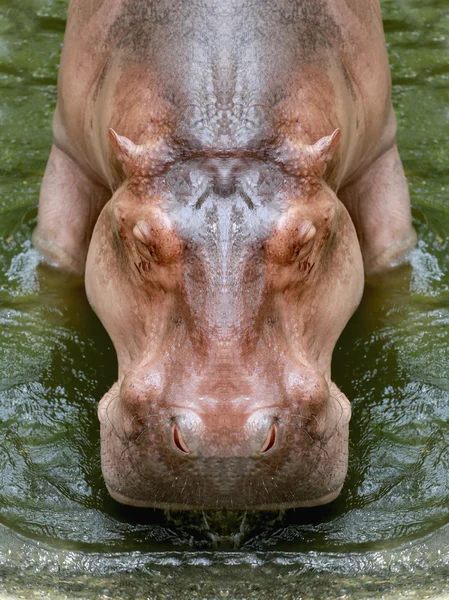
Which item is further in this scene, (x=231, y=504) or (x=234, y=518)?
(x=234, y=518)

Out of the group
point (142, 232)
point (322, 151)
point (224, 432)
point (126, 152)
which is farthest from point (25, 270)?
point (224, 432)

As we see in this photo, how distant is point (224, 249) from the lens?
3.83 meters

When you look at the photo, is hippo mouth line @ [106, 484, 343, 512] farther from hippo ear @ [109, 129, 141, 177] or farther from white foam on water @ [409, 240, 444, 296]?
white foam on water @ [409, 240, 444, 296]

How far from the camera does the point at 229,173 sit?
3984mm

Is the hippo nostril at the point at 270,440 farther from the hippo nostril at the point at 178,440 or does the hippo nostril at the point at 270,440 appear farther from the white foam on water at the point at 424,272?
the white foam on water at the point at 424,272

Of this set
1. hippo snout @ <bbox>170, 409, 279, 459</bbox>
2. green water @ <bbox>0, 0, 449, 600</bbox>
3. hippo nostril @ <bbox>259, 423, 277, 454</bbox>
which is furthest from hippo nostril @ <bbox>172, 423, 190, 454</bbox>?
green water @ <bbox>0, 0, 449, 600</bbox>

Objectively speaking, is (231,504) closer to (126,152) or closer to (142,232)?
(142,232)

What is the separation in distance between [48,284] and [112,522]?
1.54m

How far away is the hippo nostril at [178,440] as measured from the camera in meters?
3.70

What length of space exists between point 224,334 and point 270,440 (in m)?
0.35

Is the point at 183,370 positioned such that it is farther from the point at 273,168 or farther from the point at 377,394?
the point at 377,394

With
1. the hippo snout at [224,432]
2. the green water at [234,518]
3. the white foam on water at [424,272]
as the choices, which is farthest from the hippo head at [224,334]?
the white foam on water at [424,272]

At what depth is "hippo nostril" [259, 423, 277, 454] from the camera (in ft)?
12.1

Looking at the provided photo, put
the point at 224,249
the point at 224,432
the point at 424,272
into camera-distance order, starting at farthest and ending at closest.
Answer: the point at 424,272 → the point at 224,249 → the point at 224,432
